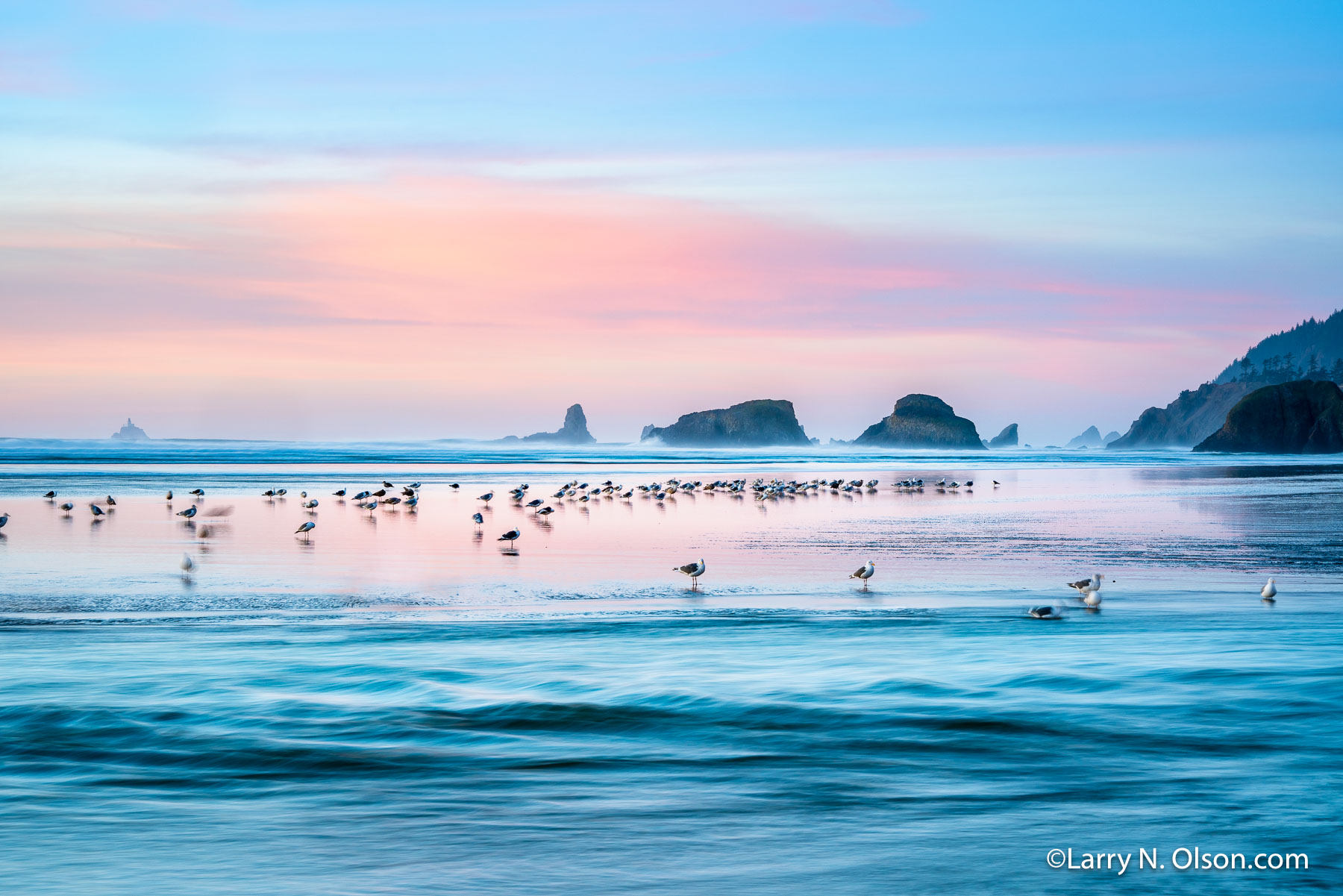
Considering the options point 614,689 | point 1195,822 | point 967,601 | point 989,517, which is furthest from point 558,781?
point 989,517

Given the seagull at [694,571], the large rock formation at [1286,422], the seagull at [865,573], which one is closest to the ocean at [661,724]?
the seagull at [865,573]

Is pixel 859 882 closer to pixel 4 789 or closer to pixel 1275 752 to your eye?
pixel 1275 752

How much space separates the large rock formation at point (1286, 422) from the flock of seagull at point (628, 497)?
130m

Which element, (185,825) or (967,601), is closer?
(185,825)

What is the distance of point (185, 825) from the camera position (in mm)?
7648

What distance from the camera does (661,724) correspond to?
33.1ft

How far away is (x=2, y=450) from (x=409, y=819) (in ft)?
334

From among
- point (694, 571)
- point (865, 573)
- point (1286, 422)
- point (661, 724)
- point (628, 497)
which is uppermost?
point (1286, 422)

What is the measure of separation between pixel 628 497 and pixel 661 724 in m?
35.8

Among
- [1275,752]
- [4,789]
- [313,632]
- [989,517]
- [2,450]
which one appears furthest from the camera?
[2,450]

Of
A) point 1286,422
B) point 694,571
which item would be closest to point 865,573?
point 694,571

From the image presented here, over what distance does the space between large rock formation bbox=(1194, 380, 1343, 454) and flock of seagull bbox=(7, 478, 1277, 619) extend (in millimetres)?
129738

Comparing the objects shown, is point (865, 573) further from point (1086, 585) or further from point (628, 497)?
point (628, 497)

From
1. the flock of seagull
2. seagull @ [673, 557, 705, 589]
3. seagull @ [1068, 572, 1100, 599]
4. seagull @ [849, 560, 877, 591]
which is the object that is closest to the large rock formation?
the flock of seagull
